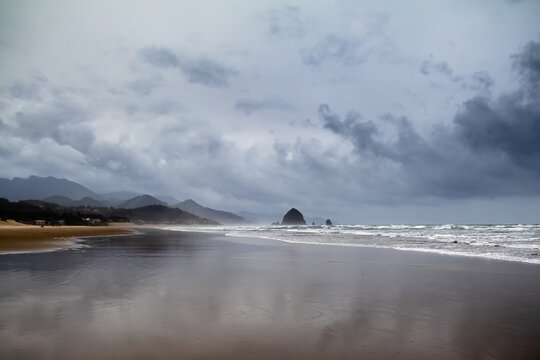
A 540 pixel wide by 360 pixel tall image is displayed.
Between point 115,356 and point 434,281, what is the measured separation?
977cm

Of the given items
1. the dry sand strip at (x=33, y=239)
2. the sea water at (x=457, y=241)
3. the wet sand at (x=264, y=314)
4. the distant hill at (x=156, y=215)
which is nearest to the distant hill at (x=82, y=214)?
the distant hill at (x=156, y=215)

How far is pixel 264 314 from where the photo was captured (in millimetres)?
7172

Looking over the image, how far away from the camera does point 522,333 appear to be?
6.29 m

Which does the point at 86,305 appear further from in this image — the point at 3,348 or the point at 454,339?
the point at 454,339

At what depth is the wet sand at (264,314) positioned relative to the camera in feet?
17.2

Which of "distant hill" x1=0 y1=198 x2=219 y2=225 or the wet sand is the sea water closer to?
the wet sand

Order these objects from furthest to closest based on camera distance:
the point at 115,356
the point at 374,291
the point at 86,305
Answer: the point at 374,291, the point at 86,305, the point at 115,356

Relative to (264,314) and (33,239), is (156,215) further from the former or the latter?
(264,314)

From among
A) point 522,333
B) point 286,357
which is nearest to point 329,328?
point 286,357

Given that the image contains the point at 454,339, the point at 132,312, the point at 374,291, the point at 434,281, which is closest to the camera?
the point at 454,339

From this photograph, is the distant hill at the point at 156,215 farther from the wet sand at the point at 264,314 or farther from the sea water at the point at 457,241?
the wet sand at the point at 264,314

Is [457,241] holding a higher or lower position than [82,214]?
higher

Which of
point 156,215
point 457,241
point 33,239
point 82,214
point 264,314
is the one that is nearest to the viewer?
point 264,314

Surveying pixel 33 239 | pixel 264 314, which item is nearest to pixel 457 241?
pixel 264 314
